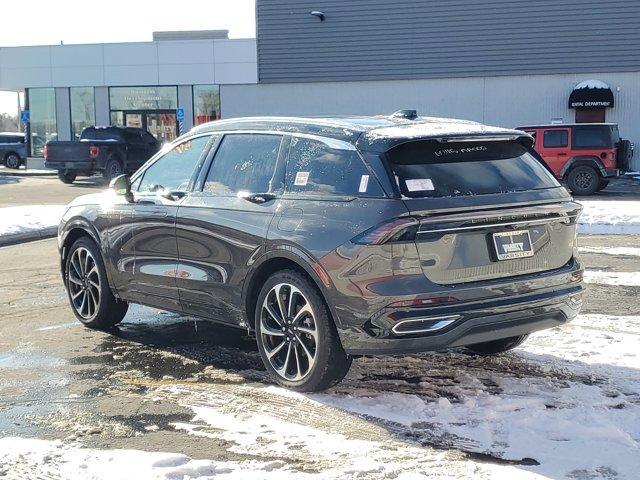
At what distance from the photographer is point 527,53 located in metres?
31.6

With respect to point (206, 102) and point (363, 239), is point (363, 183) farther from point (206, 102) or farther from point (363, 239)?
point (206, 102)

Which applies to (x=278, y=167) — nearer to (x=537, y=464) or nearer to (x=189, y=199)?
(x=189, y=199)

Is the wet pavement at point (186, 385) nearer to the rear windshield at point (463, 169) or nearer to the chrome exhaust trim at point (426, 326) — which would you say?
the chrome exhaust trim at point (426, 326)

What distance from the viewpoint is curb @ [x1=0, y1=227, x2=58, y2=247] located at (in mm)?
13797

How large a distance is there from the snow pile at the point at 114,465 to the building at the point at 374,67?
93.6 ft

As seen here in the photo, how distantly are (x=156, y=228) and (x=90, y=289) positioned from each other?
4.04ft

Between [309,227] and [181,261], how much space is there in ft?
4.62

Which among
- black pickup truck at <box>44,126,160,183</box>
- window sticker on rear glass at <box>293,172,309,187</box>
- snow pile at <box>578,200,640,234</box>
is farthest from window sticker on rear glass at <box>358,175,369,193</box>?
black pickup truck at <box>44,126,160,183</box>

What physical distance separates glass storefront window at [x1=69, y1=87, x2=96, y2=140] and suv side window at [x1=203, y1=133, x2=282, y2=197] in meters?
31.8

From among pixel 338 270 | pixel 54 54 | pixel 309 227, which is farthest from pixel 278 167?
pixel 54 54

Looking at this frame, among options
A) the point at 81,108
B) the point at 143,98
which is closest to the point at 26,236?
the point at 143,98

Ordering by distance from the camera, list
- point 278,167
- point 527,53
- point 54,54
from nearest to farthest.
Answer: point 278,167 → point 527,53 → point 54,54

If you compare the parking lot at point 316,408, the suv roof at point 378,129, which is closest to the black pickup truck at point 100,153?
the parking lot at point 316,408

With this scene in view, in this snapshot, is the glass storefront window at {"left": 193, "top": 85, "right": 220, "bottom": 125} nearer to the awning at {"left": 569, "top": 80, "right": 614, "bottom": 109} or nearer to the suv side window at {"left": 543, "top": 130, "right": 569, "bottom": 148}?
the awning at {"left": 569, "top": 80, "right": 614, "bottom": 109}
